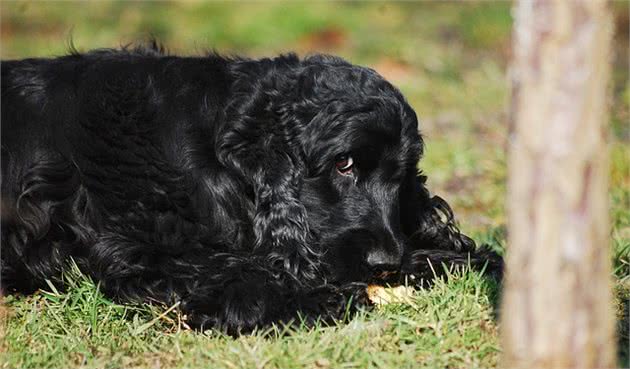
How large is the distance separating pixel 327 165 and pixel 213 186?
52 centimetres

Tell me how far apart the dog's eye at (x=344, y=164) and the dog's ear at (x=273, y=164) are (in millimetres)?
165

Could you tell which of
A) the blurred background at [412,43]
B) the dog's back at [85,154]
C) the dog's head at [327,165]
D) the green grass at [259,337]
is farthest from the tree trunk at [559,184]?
the blurred background at [412,43]

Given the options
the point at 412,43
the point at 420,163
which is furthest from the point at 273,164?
the point at 412,43

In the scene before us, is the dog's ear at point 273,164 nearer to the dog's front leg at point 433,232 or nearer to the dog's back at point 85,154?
the dog's back at point 85,154

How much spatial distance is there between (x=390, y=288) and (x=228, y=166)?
0.92 m

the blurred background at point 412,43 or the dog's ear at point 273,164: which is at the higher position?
the dog's ear at point 273,164

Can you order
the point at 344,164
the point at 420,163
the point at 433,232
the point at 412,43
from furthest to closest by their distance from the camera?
the point at 412,43 < the point at 420,163 < the point at 433,232 < the point at 344,164

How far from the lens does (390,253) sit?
4.08 meters

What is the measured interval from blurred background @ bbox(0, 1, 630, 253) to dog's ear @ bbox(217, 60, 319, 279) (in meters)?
2.44

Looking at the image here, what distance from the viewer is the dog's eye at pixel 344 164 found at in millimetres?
4148

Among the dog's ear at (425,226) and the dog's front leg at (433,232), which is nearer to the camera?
the dog's front leg at (433,232)

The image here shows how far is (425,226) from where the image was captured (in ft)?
15.6

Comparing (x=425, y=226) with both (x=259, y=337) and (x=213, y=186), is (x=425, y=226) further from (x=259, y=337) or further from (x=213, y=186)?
(x=259, y=337)

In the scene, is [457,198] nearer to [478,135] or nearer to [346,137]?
[478,135]
